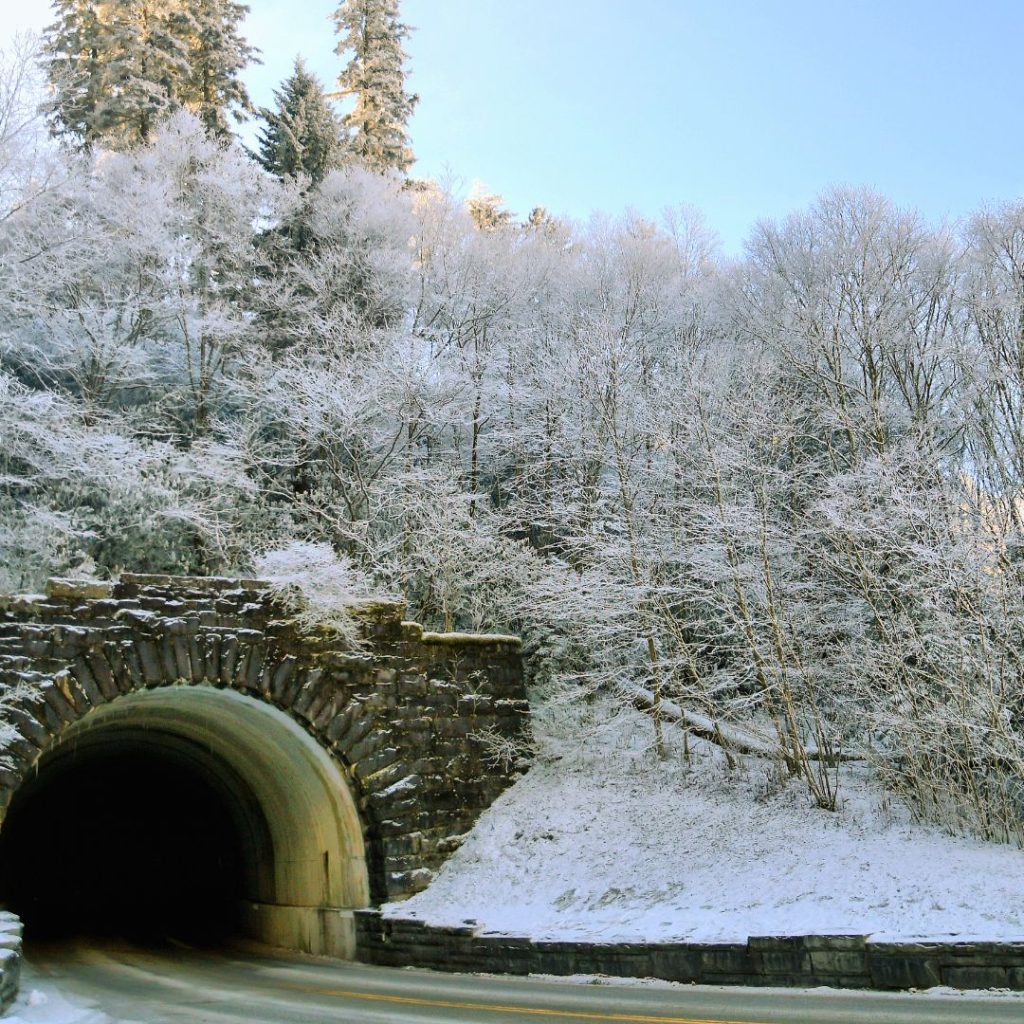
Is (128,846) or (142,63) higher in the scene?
(142,63)

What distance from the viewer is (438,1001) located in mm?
9492

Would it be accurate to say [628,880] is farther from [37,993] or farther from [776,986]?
[37,993]

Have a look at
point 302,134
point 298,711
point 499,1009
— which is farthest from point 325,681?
point 302,134

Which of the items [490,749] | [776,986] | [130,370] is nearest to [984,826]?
[776,986]

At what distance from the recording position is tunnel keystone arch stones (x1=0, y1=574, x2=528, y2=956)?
12.4m

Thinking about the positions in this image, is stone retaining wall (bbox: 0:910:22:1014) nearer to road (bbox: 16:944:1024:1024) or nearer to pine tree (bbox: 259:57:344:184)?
road (bbox: 16:944:1024:1024)

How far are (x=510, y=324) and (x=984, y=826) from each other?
15767 mm

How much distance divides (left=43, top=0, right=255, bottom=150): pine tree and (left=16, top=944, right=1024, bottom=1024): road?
22.6 meters

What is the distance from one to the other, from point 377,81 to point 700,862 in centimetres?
2877

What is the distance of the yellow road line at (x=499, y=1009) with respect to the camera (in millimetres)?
7773

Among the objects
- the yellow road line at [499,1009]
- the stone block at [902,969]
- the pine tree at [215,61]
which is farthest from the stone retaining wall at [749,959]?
the pine tree at [215,61]

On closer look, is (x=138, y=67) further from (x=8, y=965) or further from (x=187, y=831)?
(x=8, y=965)

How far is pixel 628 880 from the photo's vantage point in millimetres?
12633

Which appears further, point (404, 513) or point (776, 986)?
point (404, 513)
